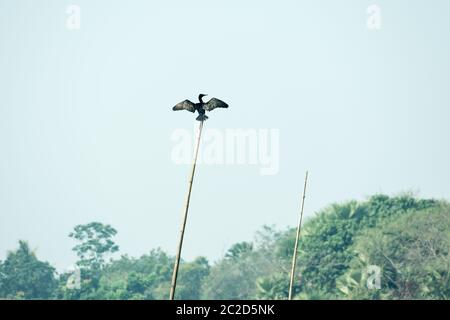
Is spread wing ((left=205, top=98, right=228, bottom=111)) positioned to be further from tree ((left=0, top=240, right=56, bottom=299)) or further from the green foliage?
tree ((left=0, top=240, right=56, bottom=299))

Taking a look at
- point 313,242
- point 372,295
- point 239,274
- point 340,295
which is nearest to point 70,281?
point 239,274

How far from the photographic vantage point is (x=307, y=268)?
3666 inches

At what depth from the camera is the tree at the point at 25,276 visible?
122 m

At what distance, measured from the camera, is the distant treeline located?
8250cm

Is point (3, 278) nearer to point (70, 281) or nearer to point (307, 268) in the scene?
point (70, 281)

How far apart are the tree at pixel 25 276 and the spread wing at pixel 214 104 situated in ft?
317

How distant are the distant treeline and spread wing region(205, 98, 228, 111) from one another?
52.6m

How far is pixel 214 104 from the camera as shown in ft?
86.1

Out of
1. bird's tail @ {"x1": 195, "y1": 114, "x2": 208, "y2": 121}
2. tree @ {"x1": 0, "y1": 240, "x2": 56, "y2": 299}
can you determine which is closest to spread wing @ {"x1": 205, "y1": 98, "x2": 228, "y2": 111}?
bird's tail @ {"x1": 195, "y1": 114, "x2": 208, "y2": 121}

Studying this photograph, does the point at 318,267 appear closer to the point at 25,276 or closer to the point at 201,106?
the point at 25,276

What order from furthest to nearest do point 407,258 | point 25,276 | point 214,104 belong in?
point 25,276
point 407,258
point 214,104

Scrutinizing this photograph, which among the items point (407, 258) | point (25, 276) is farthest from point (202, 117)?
point (25, 276)

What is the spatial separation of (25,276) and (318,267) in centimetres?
4543
